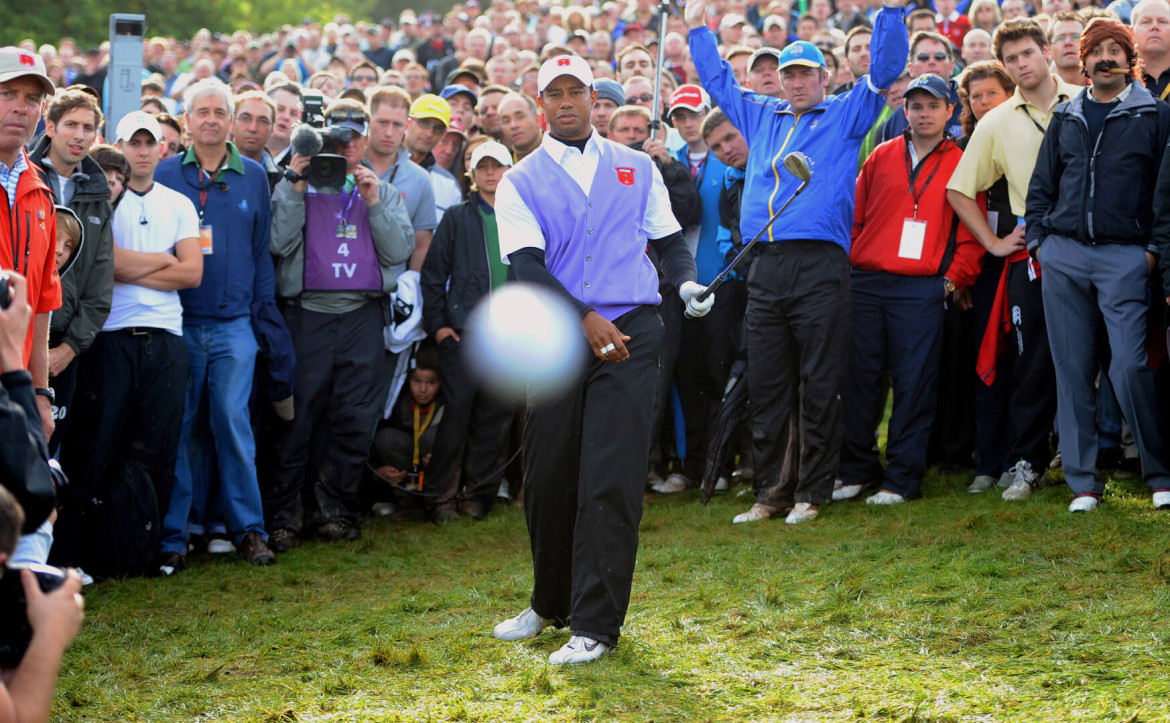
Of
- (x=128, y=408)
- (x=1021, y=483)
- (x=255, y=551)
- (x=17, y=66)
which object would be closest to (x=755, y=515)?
(x=1021, y=483)

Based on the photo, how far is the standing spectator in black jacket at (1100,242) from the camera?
23.5 feet

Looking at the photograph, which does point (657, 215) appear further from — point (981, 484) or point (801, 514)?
point (981, 484)

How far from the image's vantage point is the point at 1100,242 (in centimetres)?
721

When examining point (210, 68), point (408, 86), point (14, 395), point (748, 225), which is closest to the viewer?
point (14, 395)

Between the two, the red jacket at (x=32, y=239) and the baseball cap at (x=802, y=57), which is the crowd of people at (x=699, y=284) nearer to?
the baseball cap at (x=802, y=57)

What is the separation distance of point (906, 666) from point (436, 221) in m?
5.30

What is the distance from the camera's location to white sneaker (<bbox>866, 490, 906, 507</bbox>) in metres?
8.10

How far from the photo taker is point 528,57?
15.2m

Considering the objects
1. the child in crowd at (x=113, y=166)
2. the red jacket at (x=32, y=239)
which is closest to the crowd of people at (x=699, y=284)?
the child in crowd at (x=113, y=166)

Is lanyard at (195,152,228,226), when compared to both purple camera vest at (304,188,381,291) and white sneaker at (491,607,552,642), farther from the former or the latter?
white sneaker at (491,607,552,642)

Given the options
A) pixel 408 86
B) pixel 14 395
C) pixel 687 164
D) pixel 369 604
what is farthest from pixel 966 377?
pixel 408 86

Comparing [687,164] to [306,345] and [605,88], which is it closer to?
[605,88]

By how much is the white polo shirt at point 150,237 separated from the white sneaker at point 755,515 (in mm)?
3408

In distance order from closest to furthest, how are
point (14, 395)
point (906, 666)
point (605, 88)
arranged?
point (14, 395)
point (906, 666)
point (605, 88)
